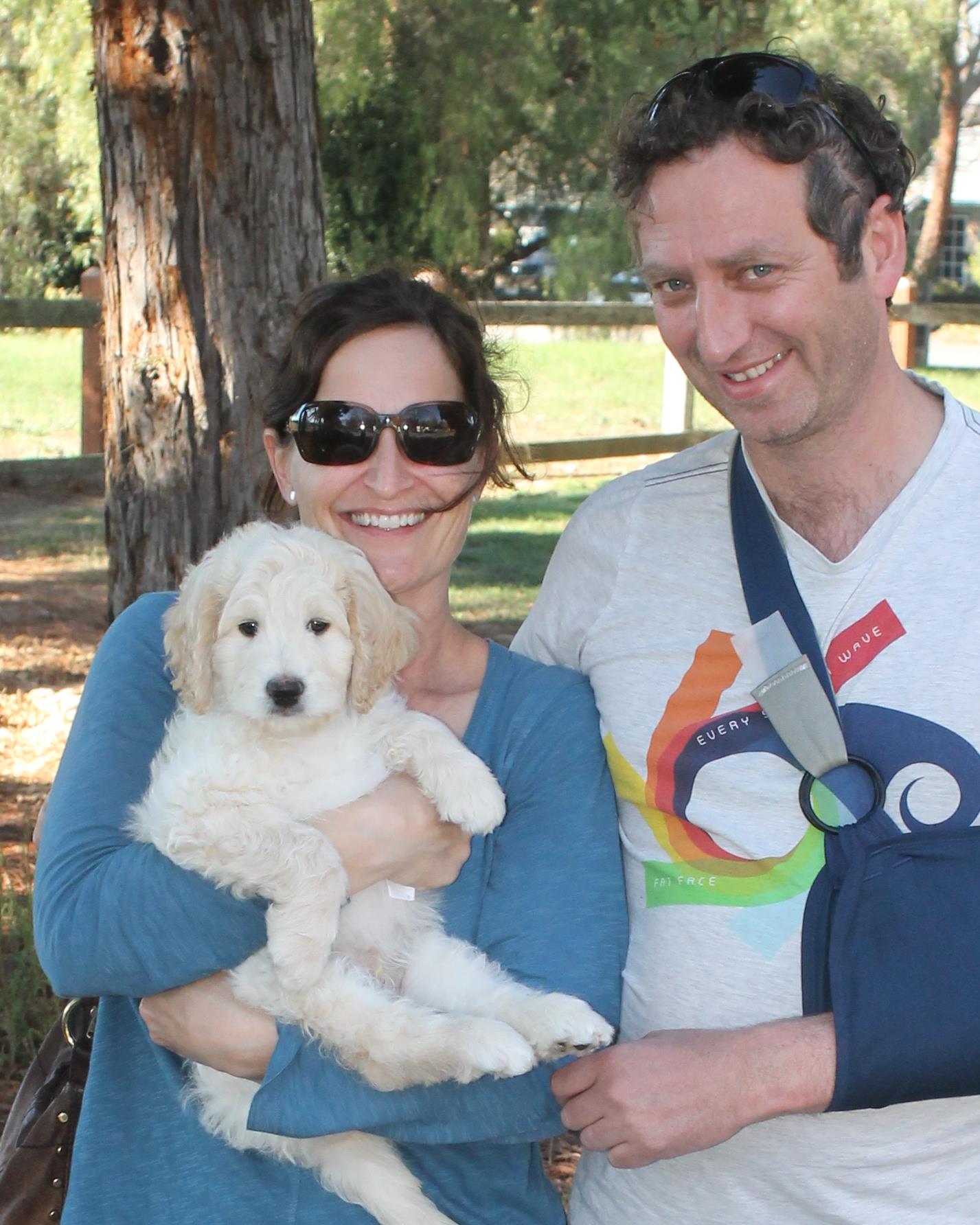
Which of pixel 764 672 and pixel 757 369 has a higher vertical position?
pixel 757 369

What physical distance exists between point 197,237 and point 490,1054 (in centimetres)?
301

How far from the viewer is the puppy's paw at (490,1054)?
2.42m

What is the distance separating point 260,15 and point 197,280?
86cm

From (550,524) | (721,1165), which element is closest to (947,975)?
(721,1165)

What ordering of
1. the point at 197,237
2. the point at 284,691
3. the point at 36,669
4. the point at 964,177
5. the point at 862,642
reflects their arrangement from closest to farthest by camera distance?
1. the point at 862,642
2. the point at 284,691
3. the point at 197,237
4. the point at 36,669
5. the point at 964,177

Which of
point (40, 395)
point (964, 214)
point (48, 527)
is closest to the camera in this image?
point (48, 527)

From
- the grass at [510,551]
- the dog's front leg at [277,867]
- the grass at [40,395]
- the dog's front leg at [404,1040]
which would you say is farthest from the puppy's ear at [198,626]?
the grass at [40,395]

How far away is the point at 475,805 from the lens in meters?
2.73

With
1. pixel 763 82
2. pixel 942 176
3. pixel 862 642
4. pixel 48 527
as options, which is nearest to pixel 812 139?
pixel 763 82

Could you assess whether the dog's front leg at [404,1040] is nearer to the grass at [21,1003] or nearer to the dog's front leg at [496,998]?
the dog's front leg at [496,998]

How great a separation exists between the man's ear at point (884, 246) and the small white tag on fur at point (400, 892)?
155 cm

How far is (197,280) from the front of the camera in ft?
14.6

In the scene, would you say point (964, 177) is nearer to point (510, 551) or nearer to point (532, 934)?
point (510, 551)

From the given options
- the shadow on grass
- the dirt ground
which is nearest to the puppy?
the dirt ground
